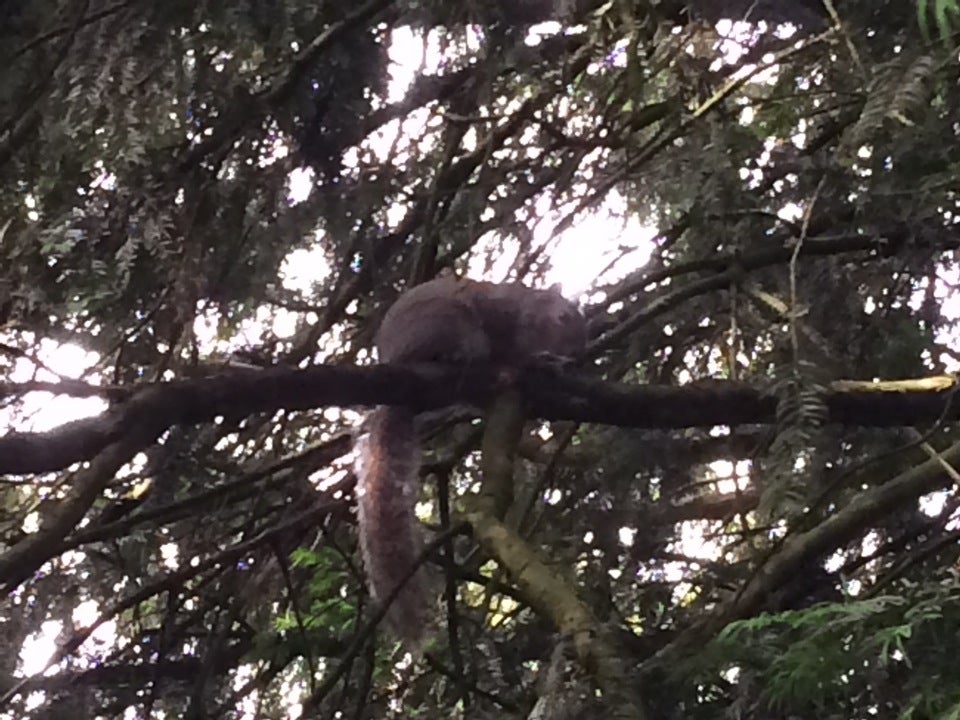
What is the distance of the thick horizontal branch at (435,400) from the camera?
5.23 feet

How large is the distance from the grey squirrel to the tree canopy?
7cm

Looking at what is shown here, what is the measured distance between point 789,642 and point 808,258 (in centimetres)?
122

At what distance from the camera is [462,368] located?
2.23 meters

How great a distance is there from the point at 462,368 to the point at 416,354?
2.38ft

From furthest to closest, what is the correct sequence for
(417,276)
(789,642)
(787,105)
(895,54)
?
(417,276)
(787,105)
(895,54)
(789,642)

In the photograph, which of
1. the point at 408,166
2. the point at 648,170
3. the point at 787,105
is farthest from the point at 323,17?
the point at 787,105

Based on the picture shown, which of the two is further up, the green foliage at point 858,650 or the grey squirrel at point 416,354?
the grey squirrel at point 416,354

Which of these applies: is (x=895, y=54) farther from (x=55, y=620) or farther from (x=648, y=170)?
(x=55, y=620)

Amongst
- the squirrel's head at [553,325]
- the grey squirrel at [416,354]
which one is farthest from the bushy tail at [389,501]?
the squirrel's head at [553,325]

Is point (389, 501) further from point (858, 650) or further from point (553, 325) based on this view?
point (553, 325)

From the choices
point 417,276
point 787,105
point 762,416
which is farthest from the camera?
point 417,276

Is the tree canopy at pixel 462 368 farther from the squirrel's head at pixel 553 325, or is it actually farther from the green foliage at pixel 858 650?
the squirrel's head at pixel 553 325

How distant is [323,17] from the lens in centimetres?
227

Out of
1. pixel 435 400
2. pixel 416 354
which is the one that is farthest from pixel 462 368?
pixel 416 354
